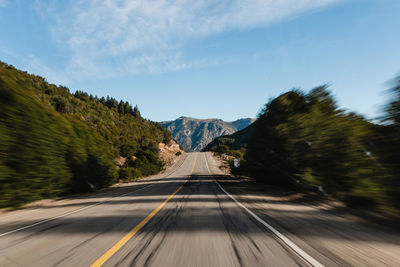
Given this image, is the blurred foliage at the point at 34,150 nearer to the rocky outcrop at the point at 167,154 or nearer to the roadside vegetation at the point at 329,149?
the roadside vegetation at the point at 329,149

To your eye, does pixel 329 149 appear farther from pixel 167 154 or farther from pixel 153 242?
pixel 167 154

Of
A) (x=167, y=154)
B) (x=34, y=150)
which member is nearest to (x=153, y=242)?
(x=34, y=150)

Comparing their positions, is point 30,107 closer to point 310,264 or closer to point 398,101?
point 310,264

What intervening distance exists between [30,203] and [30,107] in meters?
4.36

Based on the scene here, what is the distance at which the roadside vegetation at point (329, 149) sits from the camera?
6.09m

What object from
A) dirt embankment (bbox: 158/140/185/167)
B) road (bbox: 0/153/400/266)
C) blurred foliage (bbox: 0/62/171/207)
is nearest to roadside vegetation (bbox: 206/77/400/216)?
road (bbox: 0/153/400/266)

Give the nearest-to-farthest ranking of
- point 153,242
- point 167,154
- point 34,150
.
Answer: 1. point 153,242
2. point 34,150
3. point 167,154

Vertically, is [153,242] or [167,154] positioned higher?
[167,154]

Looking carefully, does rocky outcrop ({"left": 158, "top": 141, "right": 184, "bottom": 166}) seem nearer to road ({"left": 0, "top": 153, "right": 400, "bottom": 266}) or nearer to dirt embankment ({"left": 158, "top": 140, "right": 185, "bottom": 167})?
dirt embankment ({"left": 158, "top": 140, "right": 185, "bottom": 167})

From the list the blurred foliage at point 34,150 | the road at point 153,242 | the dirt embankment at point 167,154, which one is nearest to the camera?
the road at point 153,242

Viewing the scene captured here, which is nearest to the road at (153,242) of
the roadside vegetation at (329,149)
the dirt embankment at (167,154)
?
the roadside vegetation at (329,149)

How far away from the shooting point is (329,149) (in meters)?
8.88

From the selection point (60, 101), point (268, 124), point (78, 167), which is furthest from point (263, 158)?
point (60, 101)

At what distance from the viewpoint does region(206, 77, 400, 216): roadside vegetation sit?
6.09m
